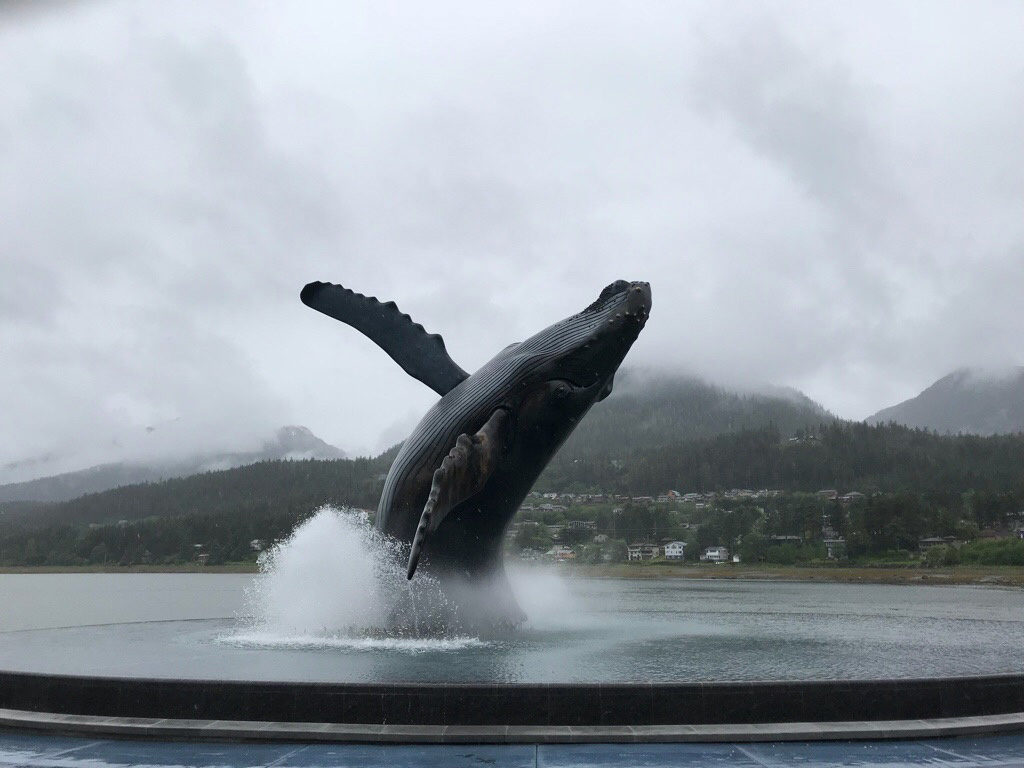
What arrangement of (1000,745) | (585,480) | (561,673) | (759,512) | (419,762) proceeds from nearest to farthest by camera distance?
(419,762) < (1000,745) < (561,673) < (759,512) < (585,480)

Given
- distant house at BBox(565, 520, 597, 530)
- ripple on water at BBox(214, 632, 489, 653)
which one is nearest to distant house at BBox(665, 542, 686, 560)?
distant house at BBox(565, 520, 597, 530)

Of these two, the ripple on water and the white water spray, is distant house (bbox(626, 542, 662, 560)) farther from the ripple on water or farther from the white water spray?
the ripple on water

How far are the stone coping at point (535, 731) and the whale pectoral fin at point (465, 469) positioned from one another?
3662 mm

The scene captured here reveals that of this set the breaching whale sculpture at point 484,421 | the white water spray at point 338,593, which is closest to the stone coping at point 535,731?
the breaching whale sculpture at point 484,421

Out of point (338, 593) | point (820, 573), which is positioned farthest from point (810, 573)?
point (338, 593)

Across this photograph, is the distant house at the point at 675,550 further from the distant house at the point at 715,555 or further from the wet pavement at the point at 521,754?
the wet pavement at the point at 521,754

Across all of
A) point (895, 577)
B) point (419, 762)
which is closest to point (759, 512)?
point (895, 577)

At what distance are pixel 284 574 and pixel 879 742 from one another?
13.3 meters

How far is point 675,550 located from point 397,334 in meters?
106

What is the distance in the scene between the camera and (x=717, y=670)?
42.1ft

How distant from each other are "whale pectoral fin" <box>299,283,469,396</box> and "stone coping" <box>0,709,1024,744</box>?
8363 mm

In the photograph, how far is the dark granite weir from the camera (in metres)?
9.59

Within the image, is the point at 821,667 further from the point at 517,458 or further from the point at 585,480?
the point at 585,480

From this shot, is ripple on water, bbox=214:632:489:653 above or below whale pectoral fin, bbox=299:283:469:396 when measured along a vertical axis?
below
